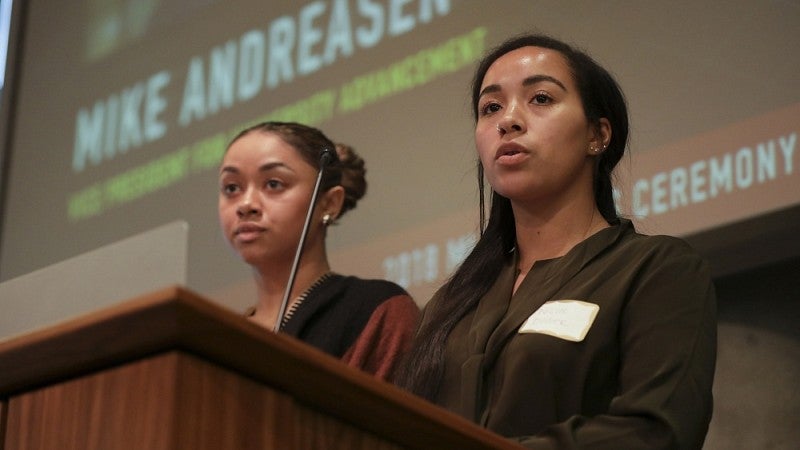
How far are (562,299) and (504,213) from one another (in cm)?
35

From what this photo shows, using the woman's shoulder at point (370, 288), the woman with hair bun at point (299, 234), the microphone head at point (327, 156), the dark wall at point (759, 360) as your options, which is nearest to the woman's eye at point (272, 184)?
the woman with hair bun at point (299, 234)

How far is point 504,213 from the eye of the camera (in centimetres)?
216

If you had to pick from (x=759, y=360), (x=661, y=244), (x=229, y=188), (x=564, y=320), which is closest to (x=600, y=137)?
(x=661, y=244)

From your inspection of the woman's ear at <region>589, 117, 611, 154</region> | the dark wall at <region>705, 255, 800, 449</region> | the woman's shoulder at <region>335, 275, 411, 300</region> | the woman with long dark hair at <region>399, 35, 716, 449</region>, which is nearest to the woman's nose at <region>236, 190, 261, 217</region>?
the woman's shoulder at <region>335, 275, 411, 300</region>

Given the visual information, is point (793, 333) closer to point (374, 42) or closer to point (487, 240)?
point (487, 240)

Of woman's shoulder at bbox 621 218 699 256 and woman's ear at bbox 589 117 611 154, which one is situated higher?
woman's ear at bbox 589 117 611 154

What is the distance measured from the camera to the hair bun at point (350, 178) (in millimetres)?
2794

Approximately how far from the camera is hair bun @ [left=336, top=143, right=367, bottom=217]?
2794 mm

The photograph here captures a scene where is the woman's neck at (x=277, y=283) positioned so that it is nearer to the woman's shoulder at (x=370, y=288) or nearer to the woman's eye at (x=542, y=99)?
the woman's shoulder at (x=370, y=288)

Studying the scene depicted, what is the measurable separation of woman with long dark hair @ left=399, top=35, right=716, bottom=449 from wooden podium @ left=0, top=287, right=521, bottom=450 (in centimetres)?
38

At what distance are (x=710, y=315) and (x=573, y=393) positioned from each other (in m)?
0.21

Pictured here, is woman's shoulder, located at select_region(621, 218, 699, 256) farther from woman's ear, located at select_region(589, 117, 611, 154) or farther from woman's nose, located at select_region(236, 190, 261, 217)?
woman's nose, located at select_region(236, 190, 261, 217)

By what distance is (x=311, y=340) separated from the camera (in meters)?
2.52

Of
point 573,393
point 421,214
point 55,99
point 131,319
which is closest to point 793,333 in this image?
point 421,214
